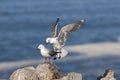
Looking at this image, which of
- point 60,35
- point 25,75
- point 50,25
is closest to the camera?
point 25,75

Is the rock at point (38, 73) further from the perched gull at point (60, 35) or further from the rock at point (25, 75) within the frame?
the perched gull at point (60, 35)

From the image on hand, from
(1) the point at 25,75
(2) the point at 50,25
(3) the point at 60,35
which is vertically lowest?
(1) the point at 25,75

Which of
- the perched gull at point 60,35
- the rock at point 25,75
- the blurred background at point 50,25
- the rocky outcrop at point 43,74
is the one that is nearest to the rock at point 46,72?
the rocky outcrop at point 43,74

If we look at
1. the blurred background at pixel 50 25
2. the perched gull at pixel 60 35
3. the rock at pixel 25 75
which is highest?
the blurred background at pixel 50 25

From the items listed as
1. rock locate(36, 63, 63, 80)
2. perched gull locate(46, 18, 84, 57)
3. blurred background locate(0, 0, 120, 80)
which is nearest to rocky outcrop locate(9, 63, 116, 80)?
rock locate(36, 63, 63, 80)

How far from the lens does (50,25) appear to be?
201 ft

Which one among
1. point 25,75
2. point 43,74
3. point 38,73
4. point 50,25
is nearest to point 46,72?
point 43,74

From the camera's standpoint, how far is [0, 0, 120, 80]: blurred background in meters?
45.5

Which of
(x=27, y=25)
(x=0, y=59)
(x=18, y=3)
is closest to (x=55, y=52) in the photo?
(x=0, y=59)

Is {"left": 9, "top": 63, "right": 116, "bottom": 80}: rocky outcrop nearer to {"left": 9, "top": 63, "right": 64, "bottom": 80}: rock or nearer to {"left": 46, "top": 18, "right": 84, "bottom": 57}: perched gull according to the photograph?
{"left": 9, "top": 63, "right": 64, "bottom": 80}: rock

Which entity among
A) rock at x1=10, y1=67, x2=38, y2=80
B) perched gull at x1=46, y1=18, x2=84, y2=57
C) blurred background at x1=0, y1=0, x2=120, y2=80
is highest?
blurred background at x1=0, y1=0, x2=120, y2=80

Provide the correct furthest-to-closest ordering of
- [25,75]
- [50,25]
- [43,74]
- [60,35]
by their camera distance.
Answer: [50,25]
[60,35]
[43,74]
[25,75]

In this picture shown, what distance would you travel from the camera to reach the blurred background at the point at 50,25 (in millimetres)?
45531

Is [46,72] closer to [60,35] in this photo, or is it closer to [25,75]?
[25,75]
